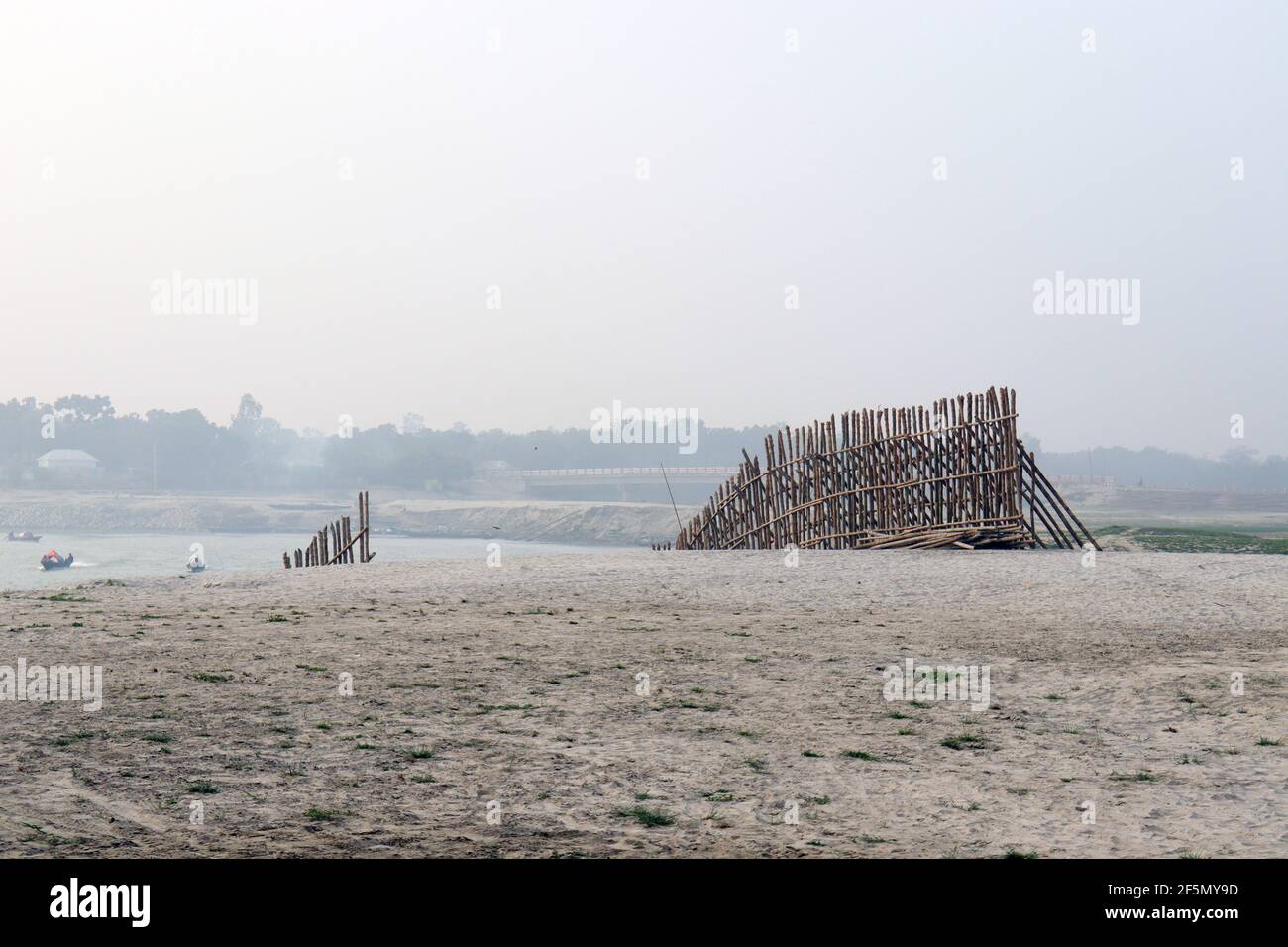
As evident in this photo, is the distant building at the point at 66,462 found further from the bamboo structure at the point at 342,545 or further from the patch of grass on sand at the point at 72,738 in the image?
the patch of grass on sand at the point at 72,738

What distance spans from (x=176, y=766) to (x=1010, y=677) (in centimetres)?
705

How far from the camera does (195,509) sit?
127 meters

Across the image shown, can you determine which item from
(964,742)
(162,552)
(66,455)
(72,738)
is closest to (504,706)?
(72,738)

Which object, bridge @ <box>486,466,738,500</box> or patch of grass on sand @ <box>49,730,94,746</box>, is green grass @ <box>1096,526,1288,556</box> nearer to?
patch of grass on sand @ <box>49,730,94,746</box>

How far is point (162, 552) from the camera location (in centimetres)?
8669

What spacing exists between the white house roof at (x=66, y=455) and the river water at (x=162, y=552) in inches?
1161

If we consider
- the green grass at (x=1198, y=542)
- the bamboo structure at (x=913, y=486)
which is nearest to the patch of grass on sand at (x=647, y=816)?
the bamboo structure at (x=913, y=486)

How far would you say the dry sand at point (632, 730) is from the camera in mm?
5941

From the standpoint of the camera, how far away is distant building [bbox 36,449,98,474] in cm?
14738

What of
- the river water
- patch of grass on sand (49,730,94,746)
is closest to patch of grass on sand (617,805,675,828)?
patch of grass on sand (49,730,94,746)

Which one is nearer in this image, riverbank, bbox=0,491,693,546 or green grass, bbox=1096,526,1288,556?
green grass, bbox=1096,526,1288,556

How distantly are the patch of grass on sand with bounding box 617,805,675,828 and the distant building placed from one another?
157682mm
